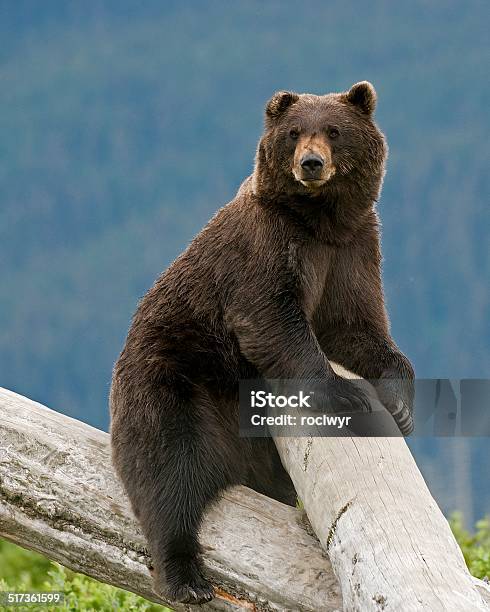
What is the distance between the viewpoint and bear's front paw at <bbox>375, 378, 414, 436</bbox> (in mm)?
4457

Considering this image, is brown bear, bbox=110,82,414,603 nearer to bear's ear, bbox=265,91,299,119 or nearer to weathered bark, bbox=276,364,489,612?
bear's ear, bbox=265,91,299,119

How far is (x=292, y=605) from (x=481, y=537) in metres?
2.80

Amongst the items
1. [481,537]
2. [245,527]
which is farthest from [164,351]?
[481,537]

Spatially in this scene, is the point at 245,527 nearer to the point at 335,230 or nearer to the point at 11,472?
the point at 11,472

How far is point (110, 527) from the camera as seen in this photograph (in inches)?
165

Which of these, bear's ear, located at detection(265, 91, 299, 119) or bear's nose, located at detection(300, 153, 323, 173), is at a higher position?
bear's ear, located at detection(265, 91, 299, 119)

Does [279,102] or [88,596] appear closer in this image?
Result: [279,102]

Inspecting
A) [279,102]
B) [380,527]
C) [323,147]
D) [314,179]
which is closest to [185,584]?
[380,527]

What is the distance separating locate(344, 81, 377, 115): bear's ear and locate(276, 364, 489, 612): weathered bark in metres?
1.61

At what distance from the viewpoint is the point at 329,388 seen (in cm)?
421
